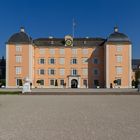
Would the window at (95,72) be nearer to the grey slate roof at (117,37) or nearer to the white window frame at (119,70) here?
the white window frame at (119,70)

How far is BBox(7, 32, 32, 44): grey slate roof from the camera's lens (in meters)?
65.1

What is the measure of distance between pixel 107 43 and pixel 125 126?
185 ft

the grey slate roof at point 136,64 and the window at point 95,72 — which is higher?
the grey slate roof at point 136,64

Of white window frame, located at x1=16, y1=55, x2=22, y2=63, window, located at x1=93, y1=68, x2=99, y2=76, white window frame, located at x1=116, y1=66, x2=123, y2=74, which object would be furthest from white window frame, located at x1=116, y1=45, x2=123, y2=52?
white window frame, located at x1=16, y1=55, x2=22, y2=63

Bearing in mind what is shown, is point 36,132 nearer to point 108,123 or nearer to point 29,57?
point 108,123

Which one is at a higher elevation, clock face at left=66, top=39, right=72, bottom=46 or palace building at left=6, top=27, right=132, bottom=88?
clock face at left=66, top=39, right=72, bottom=46

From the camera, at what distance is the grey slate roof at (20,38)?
65.1 m

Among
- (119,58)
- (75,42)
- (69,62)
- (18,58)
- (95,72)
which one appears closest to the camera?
(18,58)

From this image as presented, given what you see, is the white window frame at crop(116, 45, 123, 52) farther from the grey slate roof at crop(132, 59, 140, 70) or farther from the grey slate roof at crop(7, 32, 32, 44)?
the grey slate roof at crop(7, 32, 32, 44)

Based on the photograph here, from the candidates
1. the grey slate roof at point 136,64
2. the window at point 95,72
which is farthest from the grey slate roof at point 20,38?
the grey slate roof at point 136,64

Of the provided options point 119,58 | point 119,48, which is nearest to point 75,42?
point 119,48

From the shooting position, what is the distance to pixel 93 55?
68438mm

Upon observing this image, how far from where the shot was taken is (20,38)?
216ft

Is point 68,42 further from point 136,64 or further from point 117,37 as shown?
point 136,64
